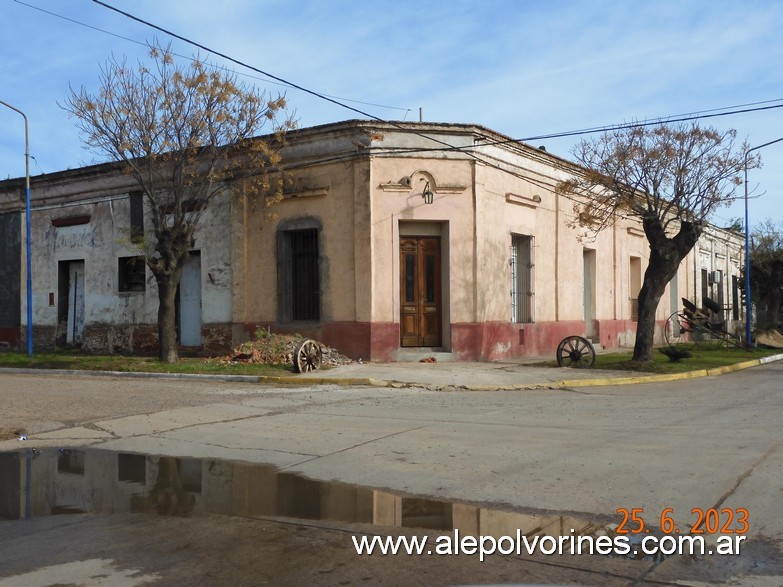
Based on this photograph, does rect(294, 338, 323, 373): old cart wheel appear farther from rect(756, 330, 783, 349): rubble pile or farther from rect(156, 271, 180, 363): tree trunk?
rect(756, 330, 783, 349): rubble pile

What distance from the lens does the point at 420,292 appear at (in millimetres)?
19016

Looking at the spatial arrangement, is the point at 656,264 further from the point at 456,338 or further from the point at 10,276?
the point at 10,276

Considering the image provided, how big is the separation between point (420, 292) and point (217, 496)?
→ 13.0m

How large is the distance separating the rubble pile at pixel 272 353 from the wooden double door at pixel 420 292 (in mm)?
1855

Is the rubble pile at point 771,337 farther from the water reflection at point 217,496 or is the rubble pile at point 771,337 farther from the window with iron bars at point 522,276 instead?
the water reflection at point 217,496

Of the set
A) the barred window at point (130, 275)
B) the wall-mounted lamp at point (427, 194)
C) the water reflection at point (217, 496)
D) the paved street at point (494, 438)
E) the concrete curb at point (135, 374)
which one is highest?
the wall-mounted lamp at point (427, 194)

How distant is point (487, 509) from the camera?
5.72 meters

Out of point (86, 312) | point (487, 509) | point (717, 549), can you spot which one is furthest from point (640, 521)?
point (86, 312)

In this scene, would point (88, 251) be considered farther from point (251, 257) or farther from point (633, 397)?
point (633, 397)

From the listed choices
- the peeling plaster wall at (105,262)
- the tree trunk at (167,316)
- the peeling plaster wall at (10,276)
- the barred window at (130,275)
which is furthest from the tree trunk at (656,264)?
the peeling plaster wall at (10,276)

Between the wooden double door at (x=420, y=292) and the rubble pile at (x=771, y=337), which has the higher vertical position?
the wooden double door at (x=420, y=292)

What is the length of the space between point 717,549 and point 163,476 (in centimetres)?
479

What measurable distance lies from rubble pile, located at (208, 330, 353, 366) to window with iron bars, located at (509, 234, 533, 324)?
5.65m

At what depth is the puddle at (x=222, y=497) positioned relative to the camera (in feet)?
17.9
